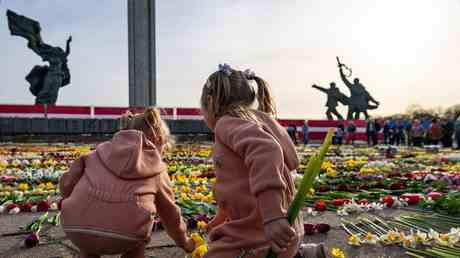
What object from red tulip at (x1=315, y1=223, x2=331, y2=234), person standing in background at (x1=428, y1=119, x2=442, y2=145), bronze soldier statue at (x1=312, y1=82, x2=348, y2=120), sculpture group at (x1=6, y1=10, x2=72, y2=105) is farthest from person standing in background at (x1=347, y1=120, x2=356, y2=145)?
red tulip at (x1=315, y1=223, x2=331, y2=234)

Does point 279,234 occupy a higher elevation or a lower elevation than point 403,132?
higher

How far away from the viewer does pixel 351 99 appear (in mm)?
29297

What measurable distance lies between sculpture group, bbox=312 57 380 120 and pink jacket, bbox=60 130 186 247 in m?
27.1

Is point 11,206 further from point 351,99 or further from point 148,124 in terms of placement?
point 351,99

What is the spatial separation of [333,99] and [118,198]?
27.6 metres

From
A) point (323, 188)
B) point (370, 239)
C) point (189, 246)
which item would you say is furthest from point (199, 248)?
point (323, 188)

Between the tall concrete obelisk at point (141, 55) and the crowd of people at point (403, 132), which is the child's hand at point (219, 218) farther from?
the tall concrete obelisk at point (141, 55)

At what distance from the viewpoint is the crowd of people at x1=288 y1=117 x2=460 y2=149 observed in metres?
19.4

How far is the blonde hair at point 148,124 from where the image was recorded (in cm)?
261

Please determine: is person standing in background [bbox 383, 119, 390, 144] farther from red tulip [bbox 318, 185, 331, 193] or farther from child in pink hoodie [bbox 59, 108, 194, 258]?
child in pink hoodie [bbox 59, 108, 194, 258]

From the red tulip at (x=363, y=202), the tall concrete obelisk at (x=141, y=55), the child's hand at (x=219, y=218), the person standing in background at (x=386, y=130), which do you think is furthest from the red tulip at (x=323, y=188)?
the person standing in background at (x=386, y=130)

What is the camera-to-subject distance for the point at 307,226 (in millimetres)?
3084

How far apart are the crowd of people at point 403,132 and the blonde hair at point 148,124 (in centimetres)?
1612

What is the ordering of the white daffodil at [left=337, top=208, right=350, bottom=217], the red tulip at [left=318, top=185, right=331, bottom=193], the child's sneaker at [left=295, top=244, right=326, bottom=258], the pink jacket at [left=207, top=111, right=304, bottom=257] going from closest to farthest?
the pink jacket at [left=207, top=111, right=304, bottom=257] < the child's sneaker at [left=295, top=244, right=326, bottom=258] < the white daffodil at [left=337, top=208, right=350, bottom=217] < the red tulip at [left=318, top=185, right=331, bottom=193]
